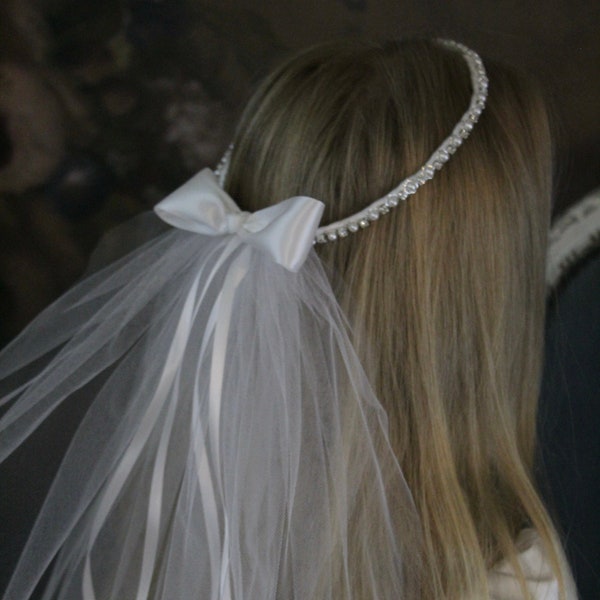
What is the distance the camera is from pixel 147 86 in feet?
3.14

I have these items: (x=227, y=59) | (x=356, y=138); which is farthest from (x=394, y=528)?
(x=227, y=59)

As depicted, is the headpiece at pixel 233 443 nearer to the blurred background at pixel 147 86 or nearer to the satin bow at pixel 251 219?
the satin bow at pixel 251 219

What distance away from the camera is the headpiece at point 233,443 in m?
0.58

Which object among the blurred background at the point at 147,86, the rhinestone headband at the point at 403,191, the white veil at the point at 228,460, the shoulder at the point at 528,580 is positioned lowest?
the shoulder at the point at 528,580

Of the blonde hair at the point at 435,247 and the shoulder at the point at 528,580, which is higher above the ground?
the blonde hair at the point at 435,247

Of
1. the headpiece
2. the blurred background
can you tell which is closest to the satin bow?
the headpiece

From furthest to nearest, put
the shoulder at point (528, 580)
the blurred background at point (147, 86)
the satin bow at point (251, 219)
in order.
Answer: the blurred background at point (147, 86) → the shoulder at point (528, 580) → the satin bow at point (251, 219)

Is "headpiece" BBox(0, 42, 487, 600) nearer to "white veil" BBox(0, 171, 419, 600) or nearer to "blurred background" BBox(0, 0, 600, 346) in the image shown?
"white veil" BBox(0, 171, 419, 600)

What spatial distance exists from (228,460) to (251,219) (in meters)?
0.19

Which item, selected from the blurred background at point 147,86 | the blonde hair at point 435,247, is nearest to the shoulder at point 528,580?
the blonde hair at point 435,247

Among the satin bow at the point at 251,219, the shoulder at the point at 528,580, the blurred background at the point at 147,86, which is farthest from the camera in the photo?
the blurred background at the point at 147,86

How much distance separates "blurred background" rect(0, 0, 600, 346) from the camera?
2.96 ft

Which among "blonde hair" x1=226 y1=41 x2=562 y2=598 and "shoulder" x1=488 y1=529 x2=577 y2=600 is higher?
"blonde hair" x1=226 y1=41 x2=562 y2=598

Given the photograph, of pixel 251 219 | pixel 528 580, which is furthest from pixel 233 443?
pixel 528 580
